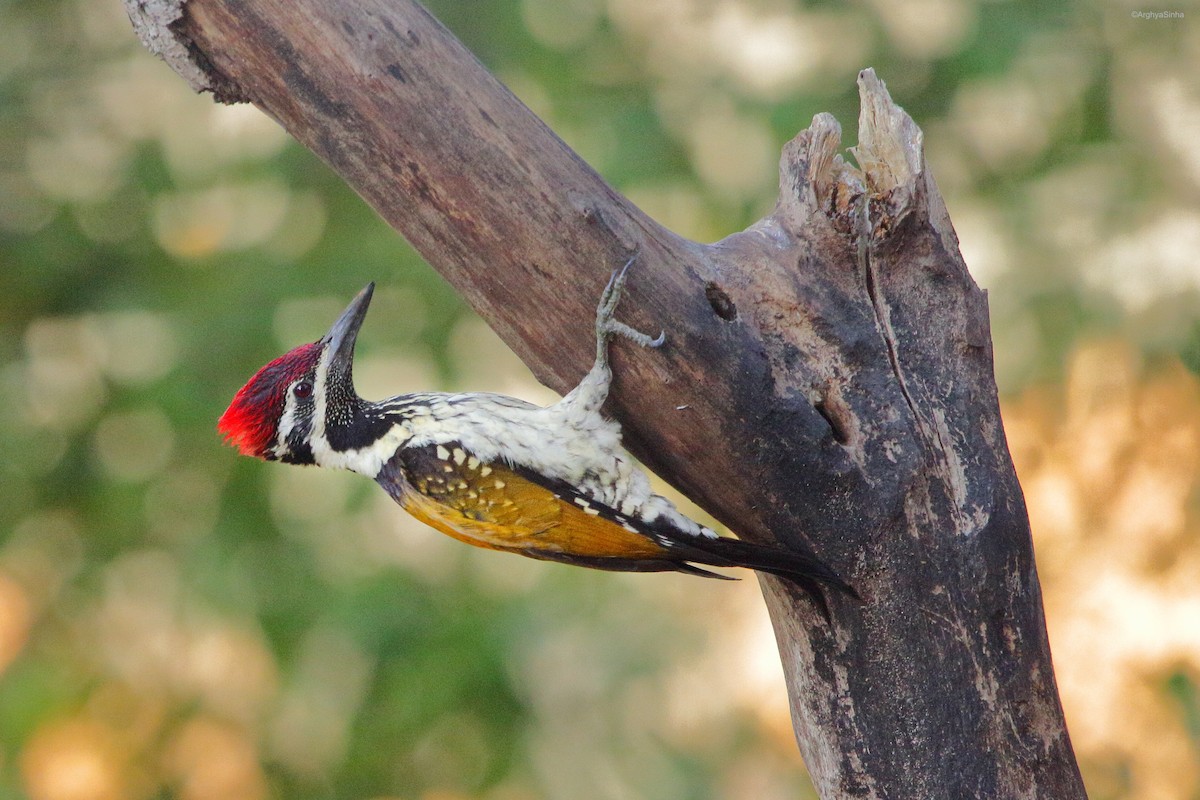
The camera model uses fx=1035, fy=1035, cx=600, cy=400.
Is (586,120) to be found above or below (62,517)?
above

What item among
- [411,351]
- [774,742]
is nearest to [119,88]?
[411,351]

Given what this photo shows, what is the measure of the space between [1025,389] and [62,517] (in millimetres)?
4590

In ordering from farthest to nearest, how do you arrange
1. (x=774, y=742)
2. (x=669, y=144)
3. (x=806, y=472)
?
1. (x=774, y=742)
2. (x=669, y=144)
3. (x=806, y=472)

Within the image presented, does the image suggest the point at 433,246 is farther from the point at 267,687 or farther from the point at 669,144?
the point at 267,687

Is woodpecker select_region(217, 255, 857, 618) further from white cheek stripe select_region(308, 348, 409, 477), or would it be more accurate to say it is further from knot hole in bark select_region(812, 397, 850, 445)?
knot hole in bark select_region(812, 397, 850, 445)

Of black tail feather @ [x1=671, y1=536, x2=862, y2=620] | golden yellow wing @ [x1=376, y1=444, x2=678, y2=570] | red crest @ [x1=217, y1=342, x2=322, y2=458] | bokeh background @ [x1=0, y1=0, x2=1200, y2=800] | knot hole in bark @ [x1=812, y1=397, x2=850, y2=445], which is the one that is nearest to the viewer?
black tail feather @ [x1=671, y1=536, x2=862, y2=620]

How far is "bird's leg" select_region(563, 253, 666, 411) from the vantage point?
2240mm

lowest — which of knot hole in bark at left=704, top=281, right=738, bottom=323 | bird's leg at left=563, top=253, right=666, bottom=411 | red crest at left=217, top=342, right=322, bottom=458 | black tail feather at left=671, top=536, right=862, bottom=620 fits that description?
black tail feather at left=671, top=536, right=862, bottom=620

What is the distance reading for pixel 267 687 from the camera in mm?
4996

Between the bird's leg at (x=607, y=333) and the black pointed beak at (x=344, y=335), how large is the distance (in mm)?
819

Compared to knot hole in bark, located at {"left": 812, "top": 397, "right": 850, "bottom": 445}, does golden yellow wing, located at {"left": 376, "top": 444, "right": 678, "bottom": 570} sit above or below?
below

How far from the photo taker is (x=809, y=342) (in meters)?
2.33

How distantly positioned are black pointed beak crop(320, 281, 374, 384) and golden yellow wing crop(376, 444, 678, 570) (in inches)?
14.0

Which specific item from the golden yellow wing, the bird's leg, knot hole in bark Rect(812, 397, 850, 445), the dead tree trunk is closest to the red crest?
the golden yellow wing
